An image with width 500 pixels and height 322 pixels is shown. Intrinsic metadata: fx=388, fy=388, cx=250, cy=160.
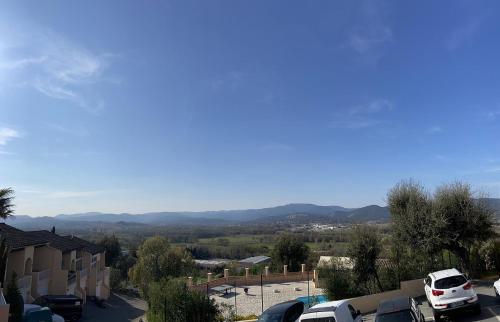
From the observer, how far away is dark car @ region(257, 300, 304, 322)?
12547mm

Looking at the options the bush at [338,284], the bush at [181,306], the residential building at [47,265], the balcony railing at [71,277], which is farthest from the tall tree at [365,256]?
the balcony railing at [71,277]

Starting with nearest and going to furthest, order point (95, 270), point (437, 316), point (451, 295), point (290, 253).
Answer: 1. point (451, 295)
2. point (437, 316)
3. point (95, 270)
4. point (290, 253)

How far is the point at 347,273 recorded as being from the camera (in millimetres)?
22172

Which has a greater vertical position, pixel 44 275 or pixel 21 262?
pixel 21 262

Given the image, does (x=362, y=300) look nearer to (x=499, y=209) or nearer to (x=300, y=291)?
(x=499, y=209)

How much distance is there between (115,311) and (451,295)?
2936 cm

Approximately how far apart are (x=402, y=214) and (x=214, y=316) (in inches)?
525

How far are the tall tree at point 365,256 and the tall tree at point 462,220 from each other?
371cm

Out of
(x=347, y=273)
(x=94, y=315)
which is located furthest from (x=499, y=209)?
(x=94, y=315)

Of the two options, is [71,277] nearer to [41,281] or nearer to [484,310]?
[41,281]

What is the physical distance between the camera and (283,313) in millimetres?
12695

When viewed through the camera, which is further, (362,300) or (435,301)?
(362,300)

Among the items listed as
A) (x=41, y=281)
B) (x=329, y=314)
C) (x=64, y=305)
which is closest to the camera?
(x=329, y=314)

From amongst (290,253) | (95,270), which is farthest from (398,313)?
(290,253)
